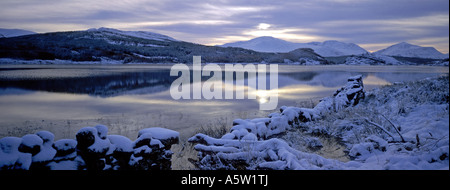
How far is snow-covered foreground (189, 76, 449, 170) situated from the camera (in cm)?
519

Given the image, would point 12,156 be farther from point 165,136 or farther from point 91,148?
point 165,136

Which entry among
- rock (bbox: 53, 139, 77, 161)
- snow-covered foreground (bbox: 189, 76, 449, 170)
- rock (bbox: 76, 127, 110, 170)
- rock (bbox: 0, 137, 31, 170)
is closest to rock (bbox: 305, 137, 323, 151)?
snow-covered foreground (bbox: 189, 76, 449, 170)

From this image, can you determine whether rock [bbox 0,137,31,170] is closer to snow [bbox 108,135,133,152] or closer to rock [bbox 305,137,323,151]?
snow [bbox 108,135,133,152]

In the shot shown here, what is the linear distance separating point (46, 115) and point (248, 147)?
10.7 m

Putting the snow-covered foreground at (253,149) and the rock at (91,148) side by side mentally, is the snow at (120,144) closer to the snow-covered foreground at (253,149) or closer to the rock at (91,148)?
the snow-covered foreground at (253,149)

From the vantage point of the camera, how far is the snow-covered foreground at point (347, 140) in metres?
5.19

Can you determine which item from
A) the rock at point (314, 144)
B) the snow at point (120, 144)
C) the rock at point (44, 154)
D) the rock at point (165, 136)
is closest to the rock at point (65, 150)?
the rock at point (44, 154)

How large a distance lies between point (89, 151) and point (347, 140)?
273 inches

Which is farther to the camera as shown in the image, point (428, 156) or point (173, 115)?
point (173, 115)

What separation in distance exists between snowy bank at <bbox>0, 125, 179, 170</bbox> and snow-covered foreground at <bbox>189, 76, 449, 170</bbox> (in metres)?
1.08
